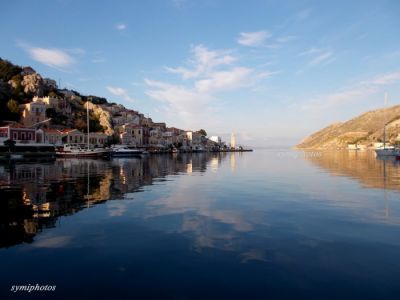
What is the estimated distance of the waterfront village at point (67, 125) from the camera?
86812 millimetres

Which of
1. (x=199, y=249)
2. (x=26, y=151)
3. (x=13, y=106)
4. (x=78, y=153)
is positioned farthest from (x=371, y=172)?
(x=13, y=106)

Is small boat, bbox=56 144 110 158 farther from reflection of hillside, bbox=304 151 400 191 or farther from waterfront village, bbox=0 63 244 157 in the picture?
reflection of hillside, bbox=304 151 400 191

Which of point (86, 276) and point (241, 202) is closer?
point (86, 276)

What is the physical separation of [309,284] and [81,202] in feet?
42.0

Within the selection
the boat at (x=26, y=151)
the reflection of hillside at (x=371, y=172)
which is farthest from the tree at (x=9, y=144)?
the reflection of hillside at (x=371, y=172)

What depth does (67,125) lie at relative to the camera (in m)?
116

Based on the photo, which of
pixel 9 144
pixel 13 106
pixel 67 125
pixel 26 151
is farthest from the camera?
pixel 67 125

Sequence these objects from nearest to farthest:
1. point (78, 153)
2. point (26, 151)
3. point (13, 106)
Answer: point (26, 151) < point (78, 153) < point (13, 106)

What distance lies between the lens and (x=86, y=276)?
273 inches

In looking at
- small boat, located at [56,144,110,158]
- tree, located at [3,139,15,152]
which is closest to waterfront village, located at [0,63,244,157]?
tree, located at [3,139,15,152]

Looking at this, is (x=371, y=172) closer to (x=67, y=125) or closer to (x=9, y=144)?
(x=9, y=144)

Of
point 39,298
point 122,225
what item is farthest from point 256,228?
point 39,298

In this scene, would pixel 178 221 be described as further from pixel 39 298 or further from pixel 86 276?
pixel 39 298

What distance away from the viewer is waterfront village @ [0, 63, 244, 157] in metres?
86.8
